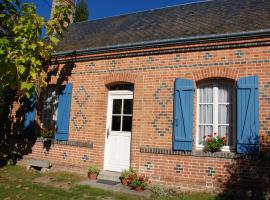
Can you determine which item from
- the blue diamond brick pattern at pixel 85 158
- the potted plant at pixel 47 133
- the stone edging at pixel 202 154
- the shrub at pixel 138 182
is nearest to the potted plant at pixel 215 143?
the stone edging at pixel 202 154

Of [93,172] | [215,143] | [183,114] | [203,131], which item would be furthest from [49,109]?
[215,143]

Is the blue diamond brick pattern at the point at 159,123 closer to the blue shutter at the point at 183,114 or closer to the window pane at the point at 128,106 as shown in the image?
the blue shutter at the point at 183,114

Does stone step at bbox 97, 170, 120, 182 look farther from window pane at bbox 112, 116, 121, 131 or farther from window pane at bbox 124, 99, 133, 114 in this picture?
window pane at bbox 124, 99, 133, 114

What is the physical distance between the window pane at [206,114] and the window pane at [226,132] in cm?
32

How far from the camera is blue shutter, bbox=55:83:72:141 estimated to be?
873 centimetres

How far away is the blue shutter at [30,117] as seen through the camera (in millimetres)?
9531

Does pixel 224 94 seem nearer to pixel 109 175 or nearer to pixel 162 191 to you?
pixel 162 191

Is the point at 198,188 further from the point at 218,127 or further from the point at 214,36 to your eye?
the point at 214,36

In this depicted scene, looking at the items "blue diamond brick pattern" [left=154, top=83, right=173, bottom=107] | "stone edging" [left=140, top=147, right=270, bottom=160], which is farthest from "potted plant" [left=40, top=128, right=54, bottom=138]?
"blue diamond brick pattern" [left=154, top=83, right=173, bottom=107]

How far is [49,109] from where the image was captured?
31.8ft

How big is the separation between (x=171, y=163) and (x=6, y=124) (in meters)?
6.83

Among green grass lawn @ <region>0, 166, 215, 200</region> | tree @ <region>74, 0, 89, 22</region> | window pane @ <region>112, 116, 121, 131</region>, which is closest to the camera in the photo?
green grass lawn @ <region>0, 166, 215, 200</region>

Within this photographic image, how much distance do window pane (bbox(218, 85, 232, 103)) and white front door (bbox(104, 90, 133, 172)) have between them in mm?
2617

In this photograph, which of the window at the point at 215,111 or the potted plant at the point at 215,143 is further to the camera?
the window at the point at 215,111
